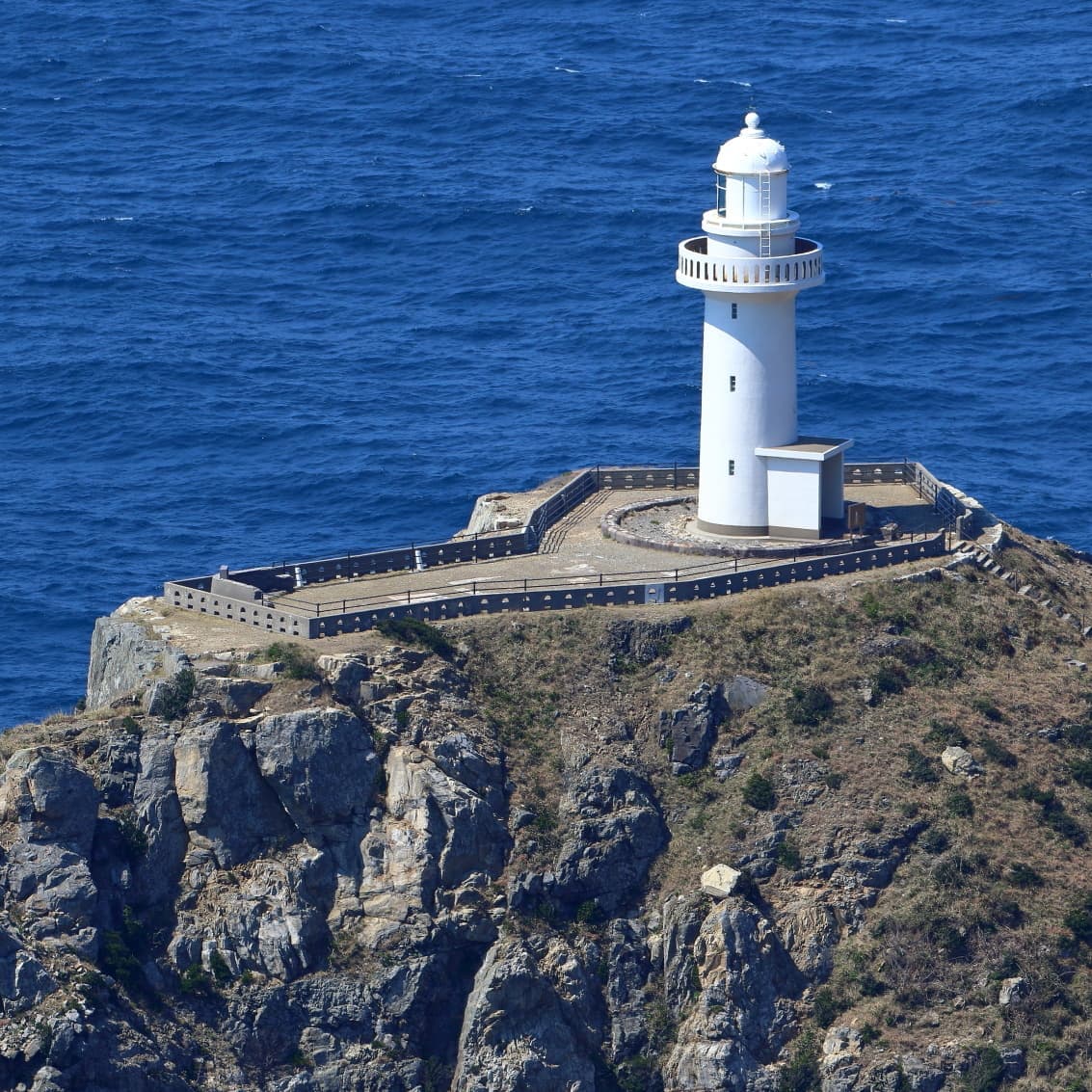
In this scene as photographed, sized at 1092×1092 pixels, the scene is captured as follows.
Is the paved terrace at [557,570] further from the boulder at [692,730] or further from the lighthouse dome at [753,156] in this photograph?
the lighthouse dome at [753,156]

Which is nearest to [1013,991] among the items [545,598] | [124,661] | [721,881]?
[721,881]

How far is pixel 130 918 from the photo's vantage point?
105 metres

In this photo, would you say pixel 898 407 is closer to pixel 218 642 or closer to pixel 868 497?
pixel 868 497

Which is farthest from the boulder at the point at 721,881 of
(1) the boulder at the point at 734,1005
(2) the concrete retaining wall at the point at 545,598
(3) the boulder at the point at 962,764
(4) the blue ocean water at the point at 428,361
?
(4) the blue ocean water at the point at 428,361

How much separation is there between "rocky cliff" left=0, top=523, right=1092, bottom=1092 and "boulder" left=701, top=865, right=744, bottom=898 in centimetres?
12

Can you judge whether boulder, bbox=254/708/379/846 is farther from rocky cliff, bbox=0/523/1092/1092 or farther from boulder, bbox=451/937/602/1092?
boulder, bbox=451/937/602/1092

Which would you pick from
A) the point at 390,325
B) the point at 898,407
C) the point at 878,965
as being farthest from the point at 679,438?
the point at 878,965

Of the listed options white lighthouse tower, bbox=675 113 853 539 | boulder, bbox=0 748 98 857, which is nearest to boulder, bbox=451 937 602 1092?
boulder, bbox=0 748 98 857

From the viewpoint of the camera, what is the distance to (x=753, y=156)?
121 meters

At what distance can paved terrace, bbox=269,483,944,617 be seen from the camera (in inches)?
4673

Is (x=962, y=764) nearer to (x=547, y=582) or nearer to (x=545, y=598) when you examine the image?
(x=545, y=598)

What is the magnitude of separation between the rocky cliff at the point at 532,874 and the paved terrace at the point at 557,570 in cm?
424

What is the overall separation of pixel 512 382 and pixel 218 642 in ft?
208

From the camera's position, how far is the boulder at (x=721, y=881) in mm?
107875
